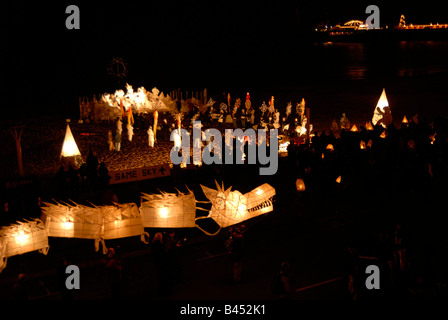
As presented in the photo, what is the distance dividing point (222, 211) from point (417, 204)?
637 cm

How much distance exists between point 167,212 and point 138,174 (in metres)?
3.80

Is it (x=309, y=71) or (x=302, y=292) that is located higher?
(x=309, y=71)

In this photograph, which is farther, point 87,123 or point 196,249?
point 87,123

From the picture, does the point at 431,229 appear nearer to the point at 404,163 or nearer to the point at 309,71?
the point at 404,163

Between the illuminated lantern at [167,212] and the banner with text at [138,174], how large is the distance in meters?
3.46

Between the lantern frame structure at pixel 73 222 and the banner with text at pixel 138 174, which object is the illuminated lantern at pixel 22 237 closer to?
the lantern frame structure at pixel 73 222

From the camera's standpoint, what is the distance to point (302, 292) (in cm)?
898

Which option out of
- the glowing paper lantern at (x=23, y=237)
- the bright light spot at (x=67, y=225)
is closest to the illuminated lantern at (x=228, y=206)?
the bright light spot at (x=67, y=225)

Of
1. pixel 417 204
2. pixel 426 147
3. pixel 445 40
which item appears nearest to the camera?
pixel 417 204

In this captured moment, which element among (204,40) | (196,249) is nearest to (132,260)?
(196,249)

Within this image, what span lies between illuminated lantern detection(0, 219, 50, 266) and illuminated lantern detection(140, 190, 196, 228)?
74.7 inches

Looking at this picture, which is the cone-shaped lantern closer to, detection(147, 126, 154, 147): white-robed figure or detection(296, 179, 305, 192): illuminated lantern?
detection(147, 126, 154, 147): white-robed figure

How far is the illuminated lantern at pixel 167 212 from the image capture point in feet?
31.5
